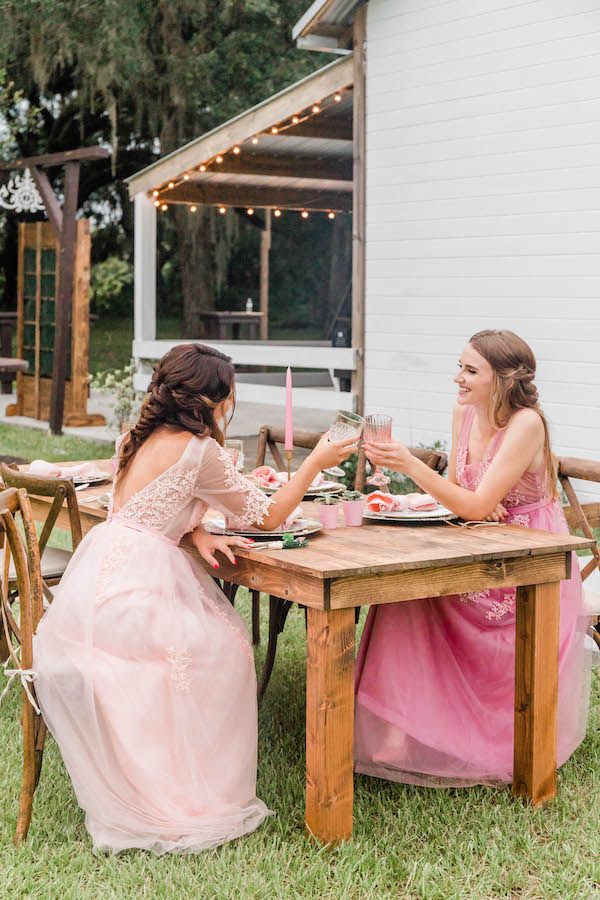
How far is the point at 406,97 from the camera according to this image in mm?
8883

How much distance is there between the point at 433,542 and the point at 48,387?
10.9m

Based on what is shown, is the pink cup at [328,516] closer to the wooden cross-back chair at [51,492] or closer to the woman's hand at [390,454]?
the woman's hand at [390,454]

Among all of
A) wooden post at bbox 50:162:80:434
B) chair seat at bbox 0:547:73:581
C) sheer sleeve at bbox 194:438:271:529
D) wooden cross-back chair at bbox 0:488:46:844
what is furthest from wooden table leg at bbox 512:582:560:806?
wooden post at bbox 50:162:80:434

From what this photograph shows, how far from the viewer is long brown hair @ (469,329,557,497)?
3.69 metres

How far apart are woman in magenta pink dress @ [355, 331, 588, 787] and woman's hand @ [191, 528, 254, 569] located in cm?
57

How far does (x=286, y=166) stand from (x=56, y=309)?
130 inches

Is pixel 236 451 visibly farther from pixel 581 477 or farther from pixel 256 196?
pixel 256 196

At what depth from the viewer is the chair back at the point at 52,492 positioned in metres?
3.76

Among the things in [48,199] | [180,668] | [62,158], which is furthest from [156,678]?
[48,199]

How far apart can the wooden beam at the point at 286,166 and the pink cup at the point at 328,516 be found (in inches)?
300

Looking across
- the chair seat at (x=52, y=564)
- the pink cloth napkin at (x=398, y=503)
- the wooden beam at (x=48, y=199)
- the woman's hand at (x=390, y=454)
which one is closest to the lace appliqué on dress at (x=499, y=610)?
the pink cloth napkin at (x=398, y=503)

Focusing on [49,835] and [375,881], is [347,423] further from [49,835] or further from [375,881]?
[49,835]

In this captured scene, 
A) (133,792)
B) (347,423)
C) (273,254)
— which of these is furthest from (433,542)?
(273,254)

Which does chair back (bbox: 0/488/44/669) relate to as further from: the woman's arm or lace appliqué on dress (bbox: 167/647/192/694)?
the woman's arm
